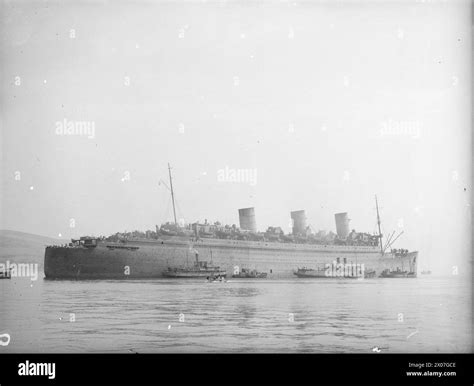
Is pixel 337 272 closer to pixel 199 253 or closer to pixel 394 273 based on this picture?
pixel 394 273

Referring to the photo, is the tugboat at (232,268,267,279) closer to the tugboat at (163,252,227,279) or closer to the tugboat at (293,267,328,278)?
the tugboat at (163,252,227,279)

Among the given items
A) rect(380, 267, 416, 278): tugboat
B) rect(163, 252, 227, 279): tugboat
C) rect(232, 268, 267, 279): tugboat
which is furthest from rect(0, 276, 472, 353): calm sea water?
rect(380, 267, 416, 278): tugboat

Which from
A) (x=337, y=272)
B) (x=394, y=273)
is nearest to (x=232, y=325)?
(x=394, y=273)

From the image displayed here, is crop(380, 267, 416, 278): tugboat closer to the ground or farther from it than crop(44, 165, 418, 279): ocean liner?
closer to the ground

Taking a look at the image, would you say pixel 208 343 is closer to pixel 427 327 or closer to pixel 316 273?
pixel 427 327

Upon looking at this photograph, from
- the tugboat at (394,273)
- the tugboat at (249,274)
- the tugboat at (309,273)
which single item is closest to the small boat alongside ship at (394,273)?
the tugboat at (394,273)

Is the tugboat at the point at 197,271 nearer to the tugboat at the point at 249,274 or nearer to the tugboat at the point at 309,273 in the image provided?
the tugboat at the point at 249,274
